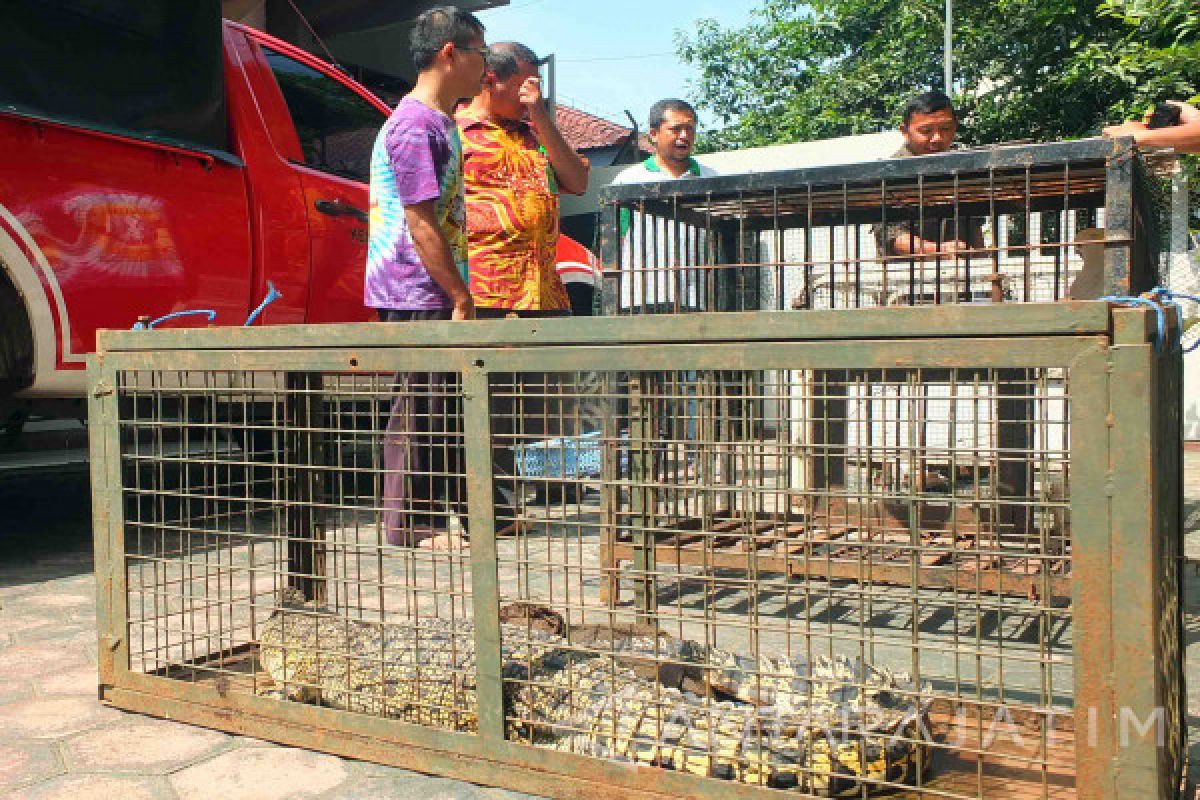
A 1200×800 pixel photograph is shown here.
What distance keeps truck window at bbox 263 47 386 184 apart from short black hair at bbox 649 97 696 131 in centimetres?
154

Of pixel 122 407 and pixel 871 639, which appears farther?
pixel 122 407

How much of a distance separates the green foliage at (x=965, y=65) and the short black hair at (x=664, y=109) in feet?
23.1

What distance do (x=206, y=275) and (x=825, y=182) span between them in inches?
111

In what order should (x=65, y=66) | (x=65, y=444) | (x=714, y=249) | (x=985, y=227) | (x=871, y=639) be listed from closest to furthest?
(x=871, y=639) < (x=65, y=66) < (x=714, y=249) < (x=985, y=227) < (x=65, y=444)

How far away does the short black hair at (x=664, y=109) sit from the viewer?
546cm

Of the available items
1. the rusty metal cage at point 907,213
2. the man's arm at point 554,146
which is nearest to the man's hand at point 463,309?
the rusty metal cage at point 907,213

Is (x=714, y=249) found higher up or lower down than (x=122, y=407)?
higher up

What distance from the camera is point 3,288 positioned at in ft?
13.5

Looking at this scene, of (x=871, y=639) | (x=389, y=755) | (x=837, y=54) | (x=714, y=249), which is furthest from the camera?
(x=837, y=54)

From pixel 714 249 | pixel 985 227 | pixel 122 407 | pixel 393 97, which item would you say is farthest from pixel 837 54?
pixel 122 407

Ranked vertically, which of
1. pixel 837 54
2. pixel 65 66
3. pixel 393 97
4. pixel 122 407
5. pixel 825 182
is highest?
pixel 837 54

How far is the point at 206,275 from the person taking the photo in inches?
185

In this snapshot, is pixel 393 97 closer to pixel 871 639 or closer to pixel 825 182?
pixel 825 182

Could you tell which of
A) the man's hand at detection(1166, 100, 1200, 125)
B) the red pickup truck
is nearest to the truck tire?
the red pickup truck
